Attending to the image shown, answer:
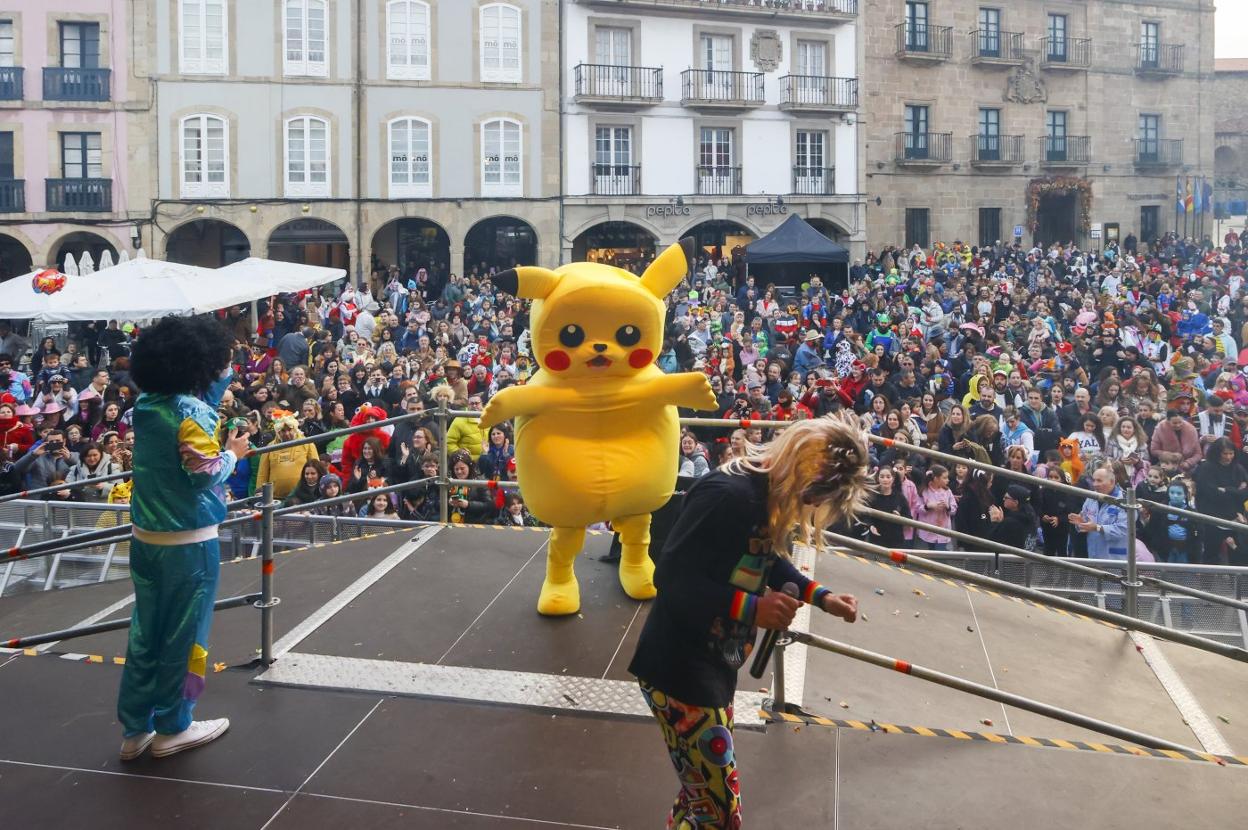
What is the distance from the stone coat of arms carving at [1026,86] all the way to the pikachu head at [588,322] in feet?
103

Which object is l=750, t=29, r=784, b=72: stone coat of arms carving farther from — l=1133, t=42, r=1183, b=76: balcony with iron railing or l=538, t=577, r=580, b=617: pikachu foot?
l=538, t=577, r=580, b=617: pikachu foot

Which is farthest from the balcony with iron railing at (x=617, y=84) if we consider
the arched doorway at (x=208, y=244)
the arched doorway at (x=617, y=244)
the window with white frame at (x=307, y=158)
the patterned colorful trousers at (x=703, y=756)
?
the patterned colorful trousers at (x=703, y=756)

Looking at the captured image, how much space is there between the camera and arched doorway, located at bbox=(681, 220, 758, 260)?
3056 cm

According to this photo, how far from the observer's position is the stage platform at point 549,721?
451 centimetres

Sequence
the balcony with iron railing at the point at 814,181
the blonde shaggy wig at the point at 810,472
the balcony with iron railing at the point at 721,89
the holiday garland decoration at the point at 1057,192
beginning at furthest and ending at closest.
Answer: the holiday garland decoration at the point at 1057,192 < the balcony with iron railing at the point at 814,181 < the balcony with iron railing at the point at 721,89 < the blonde shaggy wig at the point at 810,472

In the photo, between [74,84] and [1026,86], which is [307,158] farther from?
[1026,86]

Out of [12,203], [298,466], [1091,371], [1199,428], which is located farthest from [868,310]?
[12,203]

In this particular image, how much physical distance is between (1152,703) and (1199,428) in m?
5.35

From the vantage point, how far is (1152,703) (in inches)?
245

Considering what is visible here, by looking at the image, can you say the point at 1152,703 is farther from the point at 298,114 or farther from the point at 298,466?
the point at 298,114

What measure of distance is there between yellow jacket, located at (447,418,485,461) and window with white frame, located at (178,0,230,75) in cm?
1984

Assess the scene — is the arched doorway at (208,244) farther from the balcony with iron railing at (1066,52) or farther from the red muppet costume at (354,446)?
the balcony with iron railing at (1066,52)

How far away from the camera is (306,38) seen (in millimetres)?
26641

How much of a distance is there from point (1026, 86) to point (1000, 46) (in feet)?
4.71
